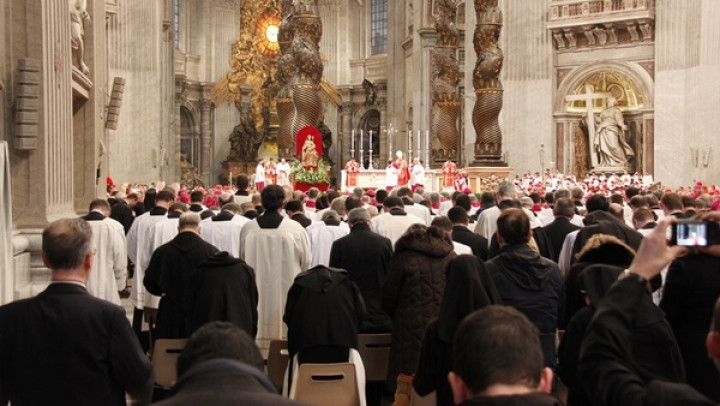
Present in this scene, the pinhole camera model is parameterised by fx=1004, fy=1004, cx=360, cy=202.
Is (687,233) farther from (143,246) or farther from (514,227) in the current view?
(143,246)

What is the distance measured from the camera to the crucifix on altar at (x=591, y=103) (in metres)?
33.7

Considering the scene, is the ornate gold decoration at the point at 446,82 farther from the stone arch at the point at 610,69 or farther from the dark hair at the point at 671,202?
the dark hair at the point at 671,202

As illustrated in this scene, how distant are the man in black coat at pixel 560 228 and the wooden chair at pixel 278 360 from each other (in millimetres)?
3766

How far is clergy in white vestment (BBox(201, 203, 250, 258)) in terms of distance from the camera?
1093 centimetres

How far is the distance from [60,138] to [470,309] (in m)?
6.10

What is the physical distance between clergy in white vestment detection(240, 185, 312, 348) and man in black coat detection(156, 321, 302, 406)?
659cm

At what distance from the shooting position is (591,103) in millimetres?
33938

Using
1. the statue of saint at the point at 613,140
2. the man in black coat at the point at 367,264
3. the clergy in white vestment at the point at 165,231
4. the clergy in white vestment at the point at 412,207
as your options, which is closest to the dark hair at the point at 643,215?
the man in black coat at the point at 367,264

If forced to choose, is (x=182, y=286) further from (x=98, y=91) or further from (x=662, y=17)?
(x=662, y=17)

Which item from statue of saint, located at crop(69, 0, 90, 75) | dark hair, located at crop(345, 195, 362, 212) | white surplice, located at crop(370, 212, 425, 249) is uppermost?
statue of saint, located at crop(69, 0, 90, 75)

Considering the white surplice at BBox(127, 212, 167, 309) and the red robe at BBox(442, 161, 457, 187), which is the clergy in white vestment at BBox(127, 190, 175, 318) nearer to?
the white surplice at BBox(127, 212, 167, 309)

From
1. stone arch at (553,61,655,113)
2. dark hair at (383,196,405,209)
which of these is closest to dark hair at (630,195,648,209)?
dark hair at (383,196,405,209)

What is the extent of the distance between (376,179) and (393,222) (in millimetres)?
17913

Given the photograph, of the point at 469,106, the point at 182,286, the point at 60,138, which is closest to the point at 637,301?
the point at 182,286
